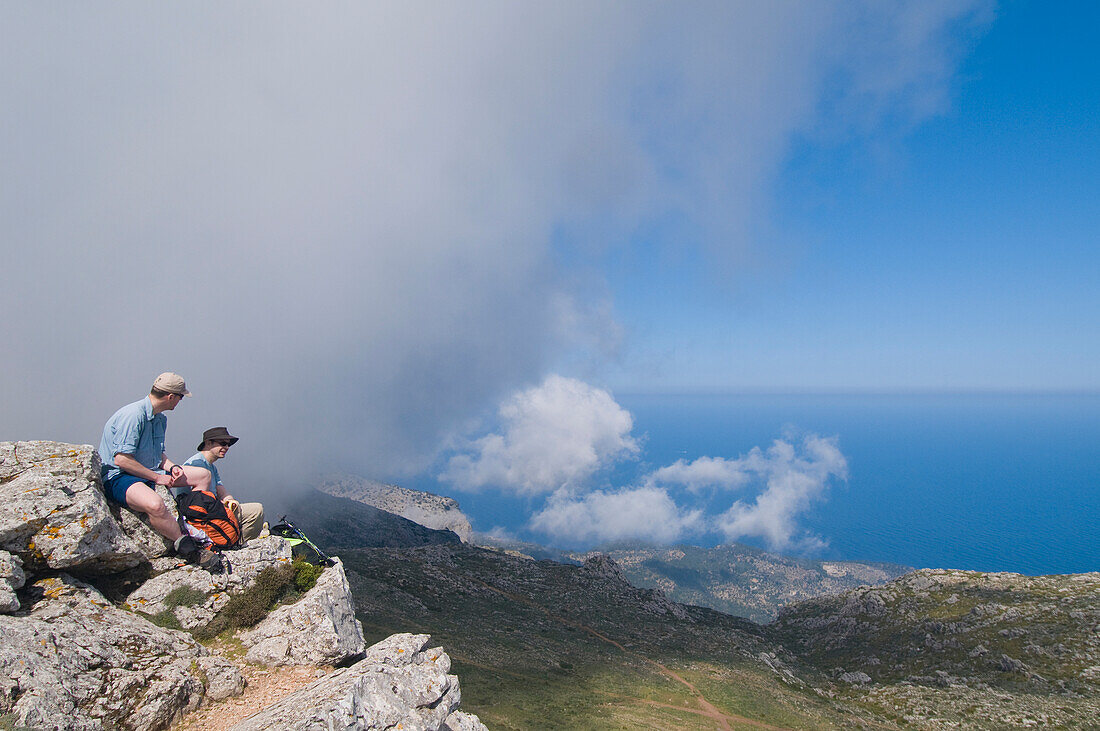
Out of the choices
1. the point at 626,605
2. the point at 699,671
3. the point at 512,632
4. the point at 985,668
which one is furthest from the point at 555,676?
the point at 985,668

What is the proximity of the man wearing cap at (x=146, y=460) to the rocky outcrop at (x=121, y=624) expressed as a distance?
22.1 inches

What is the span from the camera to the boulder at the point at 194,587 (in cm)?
1438

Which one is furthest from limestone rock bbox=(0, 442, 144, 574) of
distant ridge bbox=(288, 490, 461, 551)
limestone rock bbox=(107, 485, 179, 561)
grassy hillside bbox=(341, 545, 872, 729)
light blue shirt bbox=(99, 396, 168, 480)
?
distant ridge bbox=(288, 490, 461, 551)

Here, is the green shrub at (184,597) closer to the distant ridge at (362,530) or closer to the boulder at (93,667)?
the boulder at (93,667)

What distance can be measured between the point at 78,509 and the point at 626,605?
9354 cm

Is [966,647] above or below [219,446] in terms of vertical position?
below

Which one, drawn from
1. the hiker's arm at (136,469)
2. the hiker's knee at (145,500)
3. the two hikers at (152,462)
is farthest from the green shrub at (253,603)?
the hiker's arm at (136,469)

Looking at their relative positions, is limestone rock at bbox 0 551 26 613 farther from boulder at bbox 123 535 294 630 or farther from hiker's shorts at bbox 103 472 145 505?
boulder at bbox 123 535 294 630

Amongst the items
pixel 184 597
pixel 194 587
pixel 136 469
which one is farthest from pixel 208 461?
pixel 184 597

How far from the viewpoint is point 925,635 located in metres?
80.4

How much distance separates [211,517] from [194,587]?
222cm

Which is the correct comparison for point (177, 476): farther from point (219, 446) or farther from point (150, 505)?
point (219, 446)

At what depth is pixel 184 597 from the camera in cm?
1482

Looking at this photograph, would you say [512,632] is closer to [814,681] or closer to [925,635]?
[814,681]
